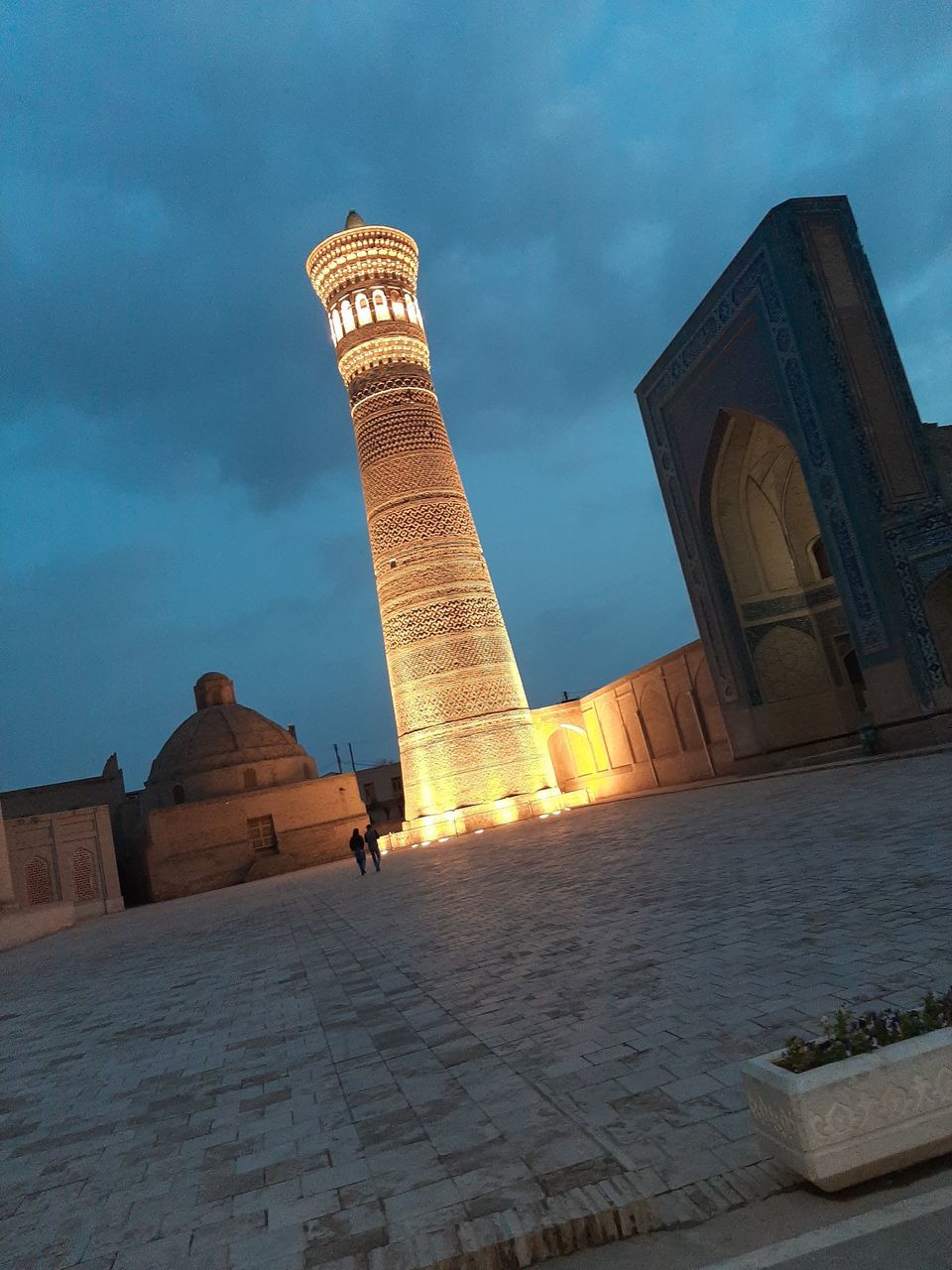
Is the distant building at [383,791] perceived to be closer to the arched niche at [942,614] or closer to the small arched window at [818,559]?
the small arched window at [818,559]

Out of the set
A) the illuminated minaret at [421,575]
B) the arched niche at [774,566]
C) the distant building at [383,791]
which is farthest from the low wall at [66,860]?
the arched niche at [774,566]

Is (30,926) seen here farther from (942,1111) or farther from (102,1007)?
(942,1111)

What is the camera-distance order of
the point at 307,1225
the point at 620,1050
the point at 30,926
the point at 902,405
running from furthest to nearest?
1. the point at 30,926
2. the point at 902,405
3. the point at 620,1050
4. the point at 307,1225

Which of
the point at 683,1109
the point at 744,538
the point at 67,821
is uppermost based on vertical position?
the point at 744,538

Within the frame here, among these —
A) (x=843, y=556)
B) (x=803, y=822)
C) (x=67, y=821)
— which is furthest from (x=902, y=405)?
(x=67, y=821)

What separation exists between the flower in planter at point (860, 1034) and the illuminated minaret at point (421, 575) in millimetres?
14466

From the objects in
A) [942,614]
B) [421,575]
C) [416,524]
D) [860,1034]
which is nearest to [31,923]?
[421,575]

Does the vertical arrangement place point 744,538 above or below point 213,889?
above

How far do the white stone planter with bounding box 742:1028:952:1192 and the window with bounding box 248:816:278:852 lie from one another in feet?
69.2

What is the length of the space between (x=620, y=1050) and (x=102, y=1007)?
12.8ft

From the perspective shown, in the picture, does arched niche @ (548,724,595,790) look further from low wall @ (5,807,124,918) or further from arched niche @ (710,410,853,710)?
low wall @ (5,807,124,918)

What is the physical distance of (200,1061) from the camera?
3.34 metres

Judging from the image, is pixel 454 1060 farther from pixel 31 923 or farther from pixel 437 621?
pixel 437 621

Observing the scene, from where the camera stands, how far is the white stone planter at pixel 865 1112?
1529 millimetres
